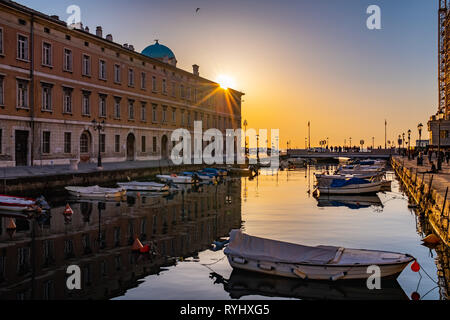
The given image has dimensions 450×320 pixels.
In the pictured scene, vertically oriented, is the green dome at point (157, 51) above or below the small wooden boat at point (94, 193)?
above

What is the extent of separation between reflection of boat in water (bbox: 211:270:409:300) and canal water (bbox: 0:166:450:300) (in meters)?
0.03

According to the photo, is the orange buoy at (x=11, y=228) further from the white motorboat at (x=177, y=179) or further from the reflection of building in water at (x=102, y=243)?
the white motorboat at (x=177, y=179)

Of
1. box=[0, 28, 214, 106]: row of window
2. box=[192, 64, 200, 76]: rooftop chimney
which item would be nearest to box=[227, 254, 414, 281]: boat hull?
box=[0, 28, 214, 106]: row of window

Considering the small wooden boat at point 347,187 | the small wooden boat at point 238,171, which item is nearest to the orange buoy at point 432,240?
the small wooden boat at point 347,187

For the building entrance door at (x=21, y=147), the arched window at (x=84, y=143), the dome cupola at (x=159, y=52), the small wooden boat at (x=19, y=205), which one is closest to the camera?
the small wooden boat at (x=19, y=205)

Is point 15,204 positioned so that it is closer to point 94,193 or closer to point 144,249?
point 94,193

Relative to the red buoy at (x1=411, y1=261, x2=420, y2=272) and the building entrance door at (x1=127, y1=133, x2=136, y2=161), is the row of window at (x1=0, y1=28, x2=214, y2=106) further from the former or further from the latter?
the red buoy at (x1=411, y1=261, x2=420, y2=272)

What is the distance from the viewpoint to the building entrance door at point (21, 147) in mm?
41000

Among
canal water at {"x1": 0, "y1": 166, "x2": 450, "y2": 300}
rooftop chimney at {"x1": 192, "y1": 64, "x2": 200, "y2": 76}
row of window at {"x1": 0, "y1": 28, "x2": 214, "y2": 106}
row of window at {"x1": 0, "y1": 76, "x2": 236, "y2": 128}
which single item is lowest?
canal water at {"x1": 0, "y1": 166, "x2": 450, "y2": 300}

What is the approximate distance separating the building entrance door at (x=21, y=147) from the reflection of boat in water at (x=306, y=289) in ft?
108

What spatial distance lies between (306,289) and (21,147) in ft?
117

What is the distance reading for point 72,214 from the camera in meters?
26.5

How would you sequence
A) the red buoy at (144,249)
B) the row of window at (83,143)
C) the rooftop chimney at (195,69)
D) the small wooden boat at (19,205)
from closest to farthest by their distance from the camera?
the red buoy at (144,249)
the small wooden boat at (19,205)
the row of window at (83,143)
the rooftop chimney at (195,69)

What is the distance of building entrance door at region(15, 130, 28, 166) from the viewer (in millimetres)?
41000
